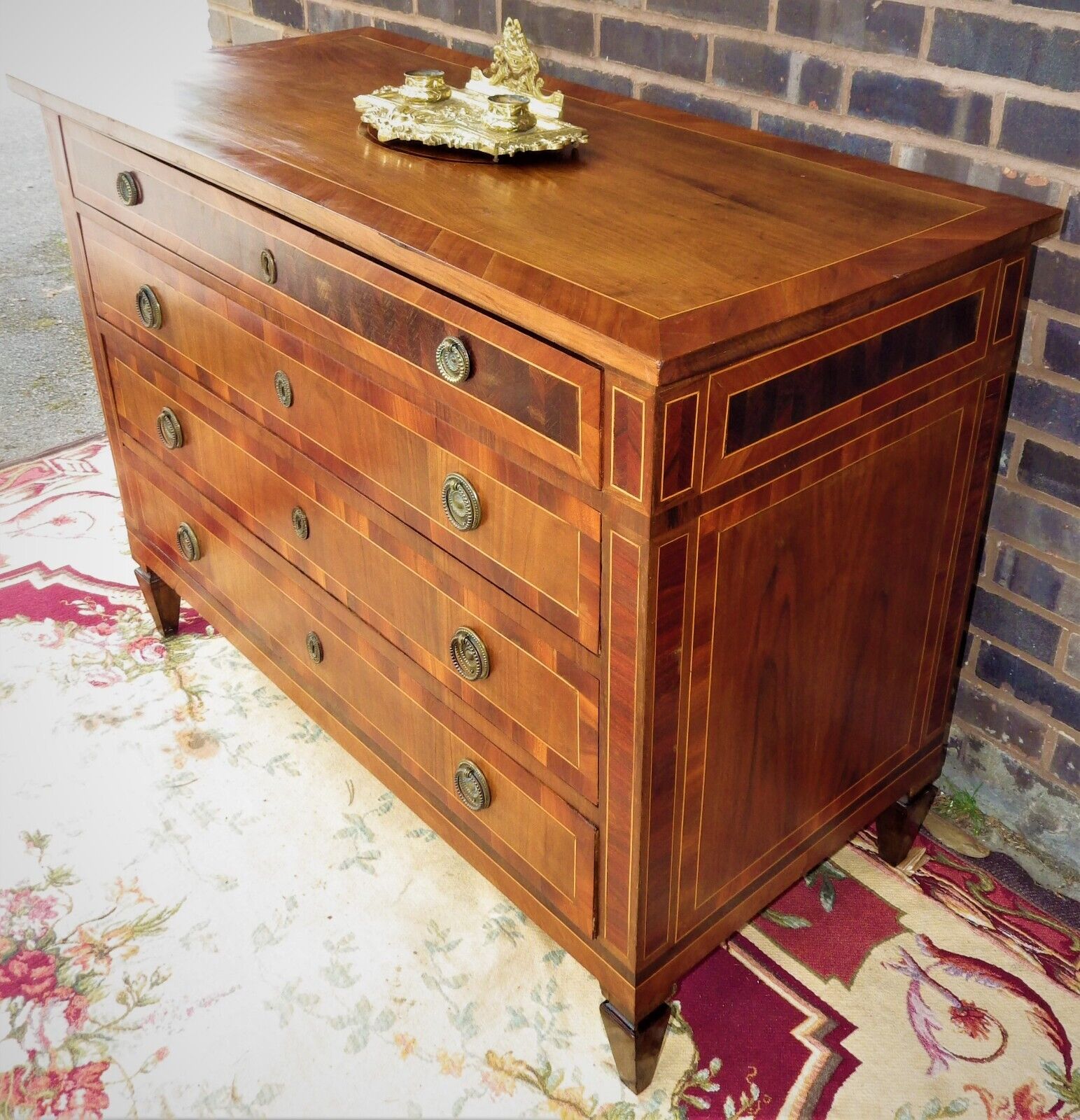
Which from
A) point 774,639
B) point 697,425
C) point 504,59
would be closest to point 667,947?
point 774,639

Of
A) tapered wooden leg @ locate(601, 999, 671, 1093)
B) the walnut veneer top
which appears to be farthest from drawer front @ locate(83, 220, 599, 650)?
tapered wooden leg @ locate(601, 999, 671, 1093)

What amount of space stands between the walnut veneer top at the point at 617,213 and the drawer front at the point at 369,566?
1.33ft

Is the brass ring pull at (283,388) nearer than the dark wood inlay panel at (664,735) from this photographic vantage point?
No

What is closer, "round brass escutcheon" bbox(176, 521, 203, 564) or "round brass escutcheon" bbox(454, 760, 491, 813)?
"round brass escutcheon" bbox(454, 760, 491, 813)

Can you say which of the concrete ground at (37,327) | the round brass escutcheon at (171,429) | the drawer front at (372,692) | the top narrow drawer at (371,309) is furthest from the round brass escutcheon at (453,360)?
the concrete ground at (37,327)

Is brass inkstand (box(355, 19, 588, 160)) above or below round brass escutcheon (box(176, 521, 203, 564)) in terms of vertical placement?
above

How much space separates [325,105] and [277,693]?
3.68 ft

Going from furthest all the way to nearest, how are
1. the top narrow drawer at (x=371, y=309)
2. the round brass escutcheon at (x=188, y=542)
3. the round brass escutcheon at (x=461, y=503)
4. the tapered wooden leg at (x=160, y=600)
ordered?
the tapered wooden leg at (x=160, y=600)
the round brass escutcheon at (x=188, y=542)
the round brass escutcheon at (x=461, y=503)
the top narrow drawer at (x=371, y=309)

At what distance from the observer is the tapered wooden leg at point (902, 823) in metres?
1.88

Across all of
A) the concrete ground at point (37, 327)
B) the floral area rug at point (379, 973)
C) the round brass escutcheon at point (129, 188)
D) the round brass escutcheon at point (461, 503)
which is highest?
the round brass escutcheon at point (129, 188)

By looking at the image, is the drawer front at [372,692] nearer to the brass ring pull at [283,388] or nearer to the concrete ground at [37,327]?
the brass ring pull at [283,388]

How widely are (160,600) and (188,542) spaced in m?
0.34

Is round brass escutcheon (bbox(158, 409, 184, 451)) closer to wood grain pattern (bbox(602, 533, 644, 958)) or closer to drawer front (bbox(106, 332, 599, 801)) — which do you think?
drawer front (bbox(106, 332, 599, 801))

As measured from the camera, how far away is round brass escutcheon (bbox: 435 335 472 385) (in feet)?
4.29
